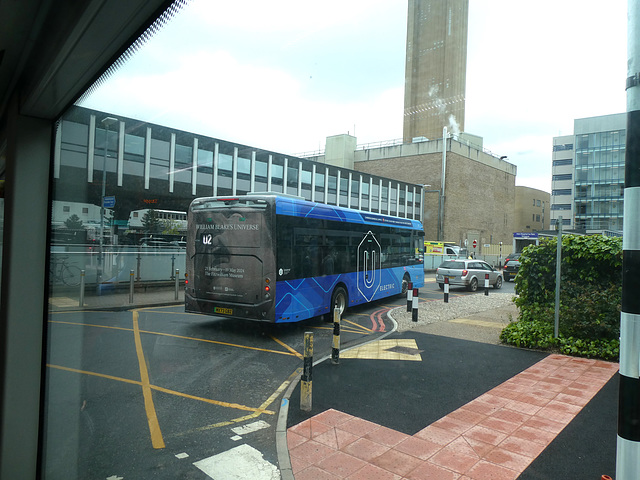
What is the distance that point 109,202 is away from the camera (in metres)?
2.54

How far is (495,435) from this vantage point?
4.16 meters

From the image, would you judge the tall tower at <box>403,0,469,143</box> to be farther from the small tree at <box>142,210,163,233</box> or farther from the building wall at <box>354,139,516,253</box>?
the building wall at <box>354,139,516,253</box>

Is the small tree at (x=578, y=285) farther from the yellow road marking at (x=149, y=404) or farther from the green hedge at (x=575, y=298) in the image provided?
the yellow road marking at (x=149, y=404)

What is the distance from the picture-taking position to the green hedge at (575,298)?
23.6ft

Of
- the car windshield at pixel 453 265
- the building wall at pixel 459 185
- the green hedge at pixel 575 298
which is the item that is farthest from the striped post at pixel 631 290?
the building wall at pixel 459 185

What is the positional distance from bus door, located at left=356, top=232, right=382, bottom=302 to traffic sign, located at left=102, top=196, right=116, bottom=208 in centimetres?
878

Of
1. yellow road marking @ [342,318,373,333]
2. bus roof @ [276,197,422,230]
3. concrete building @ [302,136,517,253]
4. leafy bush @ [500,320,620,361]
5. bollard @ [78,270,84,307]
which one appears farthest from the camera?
concrete building @ [302,136,517,253]

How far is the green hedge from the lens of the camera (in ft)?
23.6

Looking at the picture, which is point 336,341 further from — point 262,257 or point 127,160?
point 127,160

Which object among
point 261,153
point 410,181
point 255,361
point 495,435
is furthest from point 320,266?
point 410,181

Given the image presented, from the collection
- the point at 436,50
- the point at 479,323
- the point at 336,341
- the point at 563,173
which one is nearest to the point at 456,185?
the point at 479,323

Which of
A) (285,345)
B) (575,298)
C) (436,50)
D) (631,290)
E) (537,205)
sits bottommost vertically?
(285,345)

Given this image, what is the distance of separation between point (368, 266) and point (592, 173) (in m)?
9.71

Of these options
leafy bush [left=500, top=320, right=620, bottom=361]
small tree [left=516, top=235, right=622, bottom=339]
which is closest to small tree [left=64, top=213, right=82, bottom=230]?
small tree [left=516, top=235, right=622, bottom=339]
